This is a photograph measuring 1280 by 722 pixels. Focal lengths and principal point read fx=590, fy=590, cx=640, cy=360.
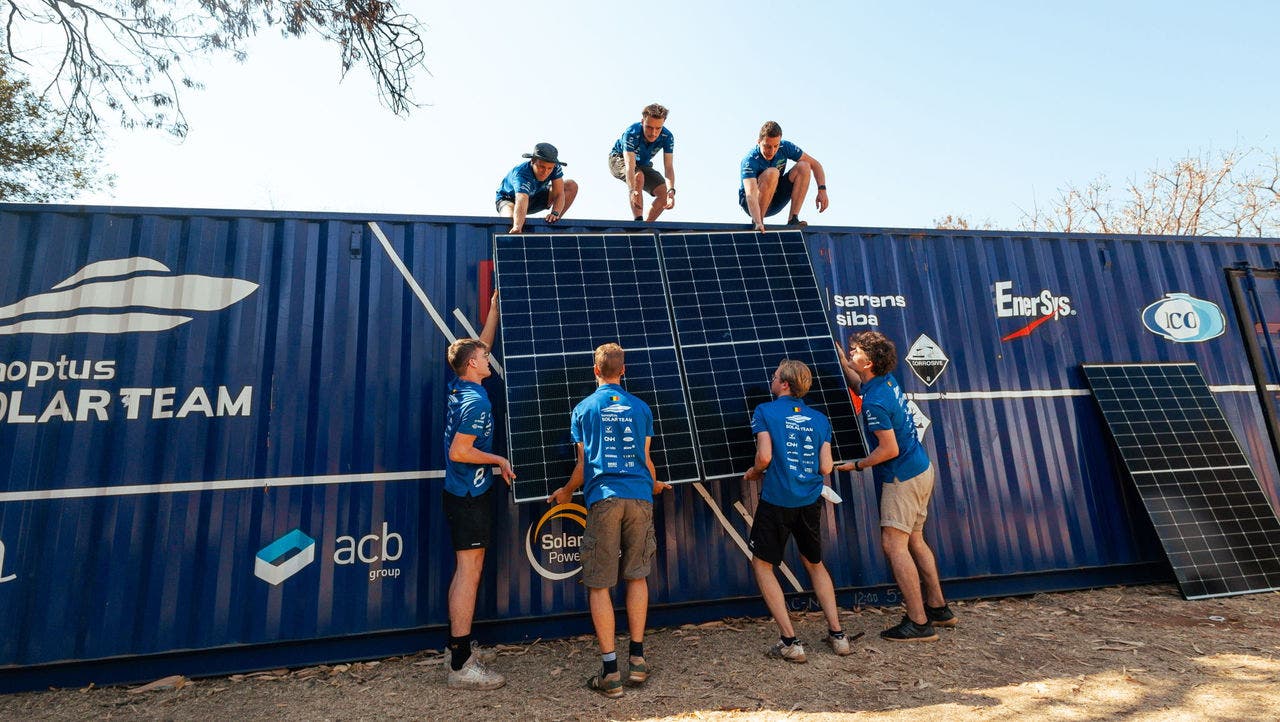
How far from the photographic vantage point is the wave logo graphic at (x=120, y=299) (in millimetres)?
4641

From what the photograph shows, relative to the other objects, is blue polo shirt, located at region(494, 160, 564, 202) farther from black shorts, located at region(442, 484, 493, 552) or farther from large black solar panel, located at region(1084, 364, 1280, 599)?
large black solar panel, located at region(1084, 364, 1280, 599)

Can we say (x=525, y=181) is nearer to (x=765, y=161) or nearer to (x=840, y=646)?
(x=765, y=161)

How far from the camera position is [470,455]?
4.14m

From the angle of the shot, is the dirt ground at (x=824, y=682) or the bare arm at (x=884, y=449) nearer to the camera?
the dirt ground at (x=824, y=682)

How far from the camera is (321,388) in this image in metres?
4.88

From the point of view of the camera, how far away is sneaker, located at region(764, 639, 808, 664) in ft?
13.7

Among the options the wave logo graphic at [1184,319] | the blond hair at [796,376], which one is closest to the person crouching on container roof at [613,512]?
the blond hair at [796,376]

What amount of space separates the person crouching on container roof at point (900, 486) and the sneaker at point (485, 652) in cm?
302

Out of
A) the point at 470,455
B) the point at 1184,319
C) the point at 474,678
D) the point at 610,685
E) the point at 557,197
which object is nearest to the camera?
the point at 610,685

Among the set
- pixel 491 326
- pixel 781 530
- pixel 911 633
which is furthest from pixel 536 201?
pixel 911 633

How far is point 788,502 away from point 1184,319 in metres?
6.03

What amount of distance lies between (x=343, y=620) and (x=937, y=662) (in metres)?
4.39

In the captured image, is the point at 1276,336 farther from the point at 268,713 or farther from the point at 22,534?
the point at 22,534

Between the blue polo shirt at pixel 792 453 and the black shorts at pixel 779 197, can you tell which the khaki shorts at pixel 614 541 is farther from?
the black shorts at pixel 779 197
